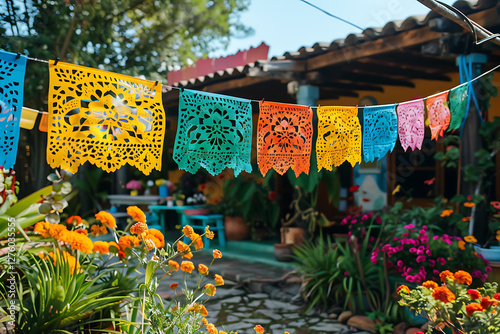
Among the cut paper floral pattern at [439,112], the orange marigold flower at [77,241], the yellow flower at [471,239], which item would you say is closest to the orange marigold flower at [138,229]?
the orange marigold flower at [77,241]

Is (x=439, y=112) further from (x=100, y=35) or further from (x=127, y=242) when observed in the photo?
(x=100, y=35)

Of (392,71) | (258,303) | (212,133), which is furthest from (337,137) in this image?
(392,71)

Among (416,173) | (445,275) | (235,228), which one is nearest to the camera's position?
(445,275)

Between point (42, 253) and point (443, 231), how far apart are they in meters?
3.77

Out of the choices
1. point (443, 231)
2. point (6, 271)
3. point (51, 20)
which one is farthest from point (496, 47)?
point (51, 20)

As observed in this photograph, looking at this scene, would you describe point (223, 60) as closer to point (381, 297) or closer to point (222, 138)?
point (381, 297)

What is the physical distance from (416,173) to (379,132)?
417cm

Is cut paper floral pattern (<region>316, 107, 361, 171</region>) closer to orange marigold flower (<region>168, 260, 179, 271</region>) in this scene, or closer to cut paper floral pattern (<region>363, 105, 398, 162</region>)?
cut paper floral pattern (<region>363, 105, 398, 162</region>)

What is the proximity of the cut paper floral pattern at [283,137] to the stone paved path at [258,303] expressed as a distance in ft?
5.80

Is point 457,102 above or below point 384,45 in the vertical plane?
below

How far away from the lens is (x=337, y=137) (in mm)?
3393

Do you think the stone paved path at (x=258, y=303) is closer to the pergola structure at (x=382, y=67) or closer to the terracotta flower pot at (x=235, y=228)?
the terracotta flower pot at (x=235, y=228)

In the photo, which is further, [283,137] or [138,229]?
[283,137]

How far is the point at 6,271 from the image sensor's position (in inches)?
104
